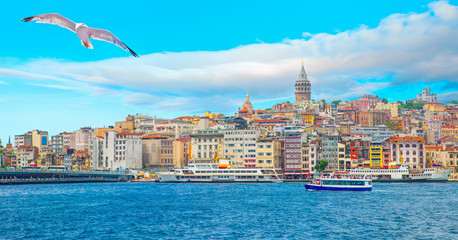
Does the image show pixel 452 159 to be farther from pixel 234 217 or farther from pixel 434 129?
pixel 234 217

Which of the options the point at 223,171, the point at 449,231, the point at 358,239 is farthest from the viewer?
the point at 223,171

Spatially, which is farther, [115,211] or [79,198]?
[79,198]

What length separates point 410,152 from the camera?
373 feet

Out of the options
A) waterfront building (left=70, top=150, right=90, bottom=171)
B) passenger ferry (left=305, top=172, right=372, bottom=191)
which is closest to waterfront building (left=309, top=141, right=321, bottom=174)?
passenger ferry (left=305, top=172, right=372, bottom=191)

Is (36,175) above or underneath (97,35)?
underneath

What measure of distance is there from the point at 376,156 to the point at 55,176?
198 ft

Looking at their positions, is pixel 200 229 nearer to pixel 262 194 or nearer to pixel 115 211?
pixel 115 211

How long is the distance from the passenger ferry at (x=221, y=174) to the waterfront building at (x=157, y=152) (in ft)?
108

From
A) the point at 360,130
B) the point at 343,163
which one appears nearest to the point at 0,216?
the point at 343,163

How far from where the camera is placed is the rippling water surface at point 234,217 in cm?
3947

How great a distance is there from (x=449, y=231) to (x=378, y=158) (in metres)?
75.9

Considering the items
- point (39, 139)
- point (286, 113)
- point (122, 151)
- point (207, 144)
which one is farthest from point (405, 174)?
point (39, 139)

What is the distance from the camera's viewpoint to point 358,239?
37.1 metres

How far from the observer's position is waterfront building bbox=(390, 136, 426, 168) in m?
113
